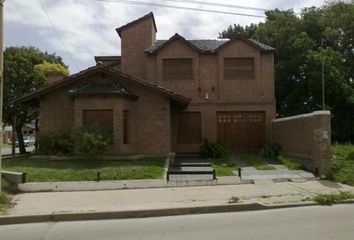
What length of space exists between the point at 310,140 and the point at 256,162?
3.50 m

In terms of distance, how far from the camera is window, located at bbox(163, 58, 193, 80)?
2775cm

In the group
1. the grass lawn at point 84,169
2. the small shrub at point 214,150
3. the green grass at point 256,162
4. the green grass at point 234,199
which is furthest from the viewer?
the small shrub at point 214,150

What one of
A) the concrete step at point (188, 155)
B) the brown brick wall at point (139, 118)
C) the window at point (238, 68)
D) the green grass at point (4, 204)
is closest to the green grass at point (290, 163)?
the concrete step at point (188, 155)

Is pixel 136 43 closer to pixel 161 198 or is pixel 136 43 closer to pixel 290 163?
pixel 290 163

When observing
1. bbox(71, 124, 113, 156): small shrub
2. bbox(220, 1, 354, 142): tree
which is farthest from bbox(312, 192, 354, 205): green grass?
bbox(220, 1, 354, 142): tree

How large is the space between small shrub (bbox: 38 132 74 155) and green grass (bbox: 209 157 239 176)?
6592 mm

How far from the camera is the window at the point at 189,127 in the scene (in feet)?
90.0

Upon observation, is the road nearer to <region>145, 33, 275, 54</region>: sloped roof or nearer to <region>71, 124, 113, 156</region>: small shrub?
<region>71, 124, 113, 156</region>: small shrub

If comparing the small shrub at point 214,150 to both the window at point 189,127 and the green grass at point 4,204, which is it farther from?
the green grass at point 4,204

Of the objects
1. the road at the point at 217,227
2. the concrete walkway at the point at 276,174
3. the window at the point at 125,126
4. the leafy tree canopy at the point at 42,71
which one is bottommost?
the road at the point at 217,227

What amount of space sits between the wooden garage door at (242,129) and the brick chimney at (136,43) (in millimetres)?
5687

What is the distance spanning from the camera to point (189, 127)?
27609 millimetres

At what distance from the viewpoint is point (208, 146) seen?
25.2m

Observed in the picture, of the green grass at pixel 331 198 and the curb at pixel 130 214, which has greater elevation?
the green grass at pixel 331 198
